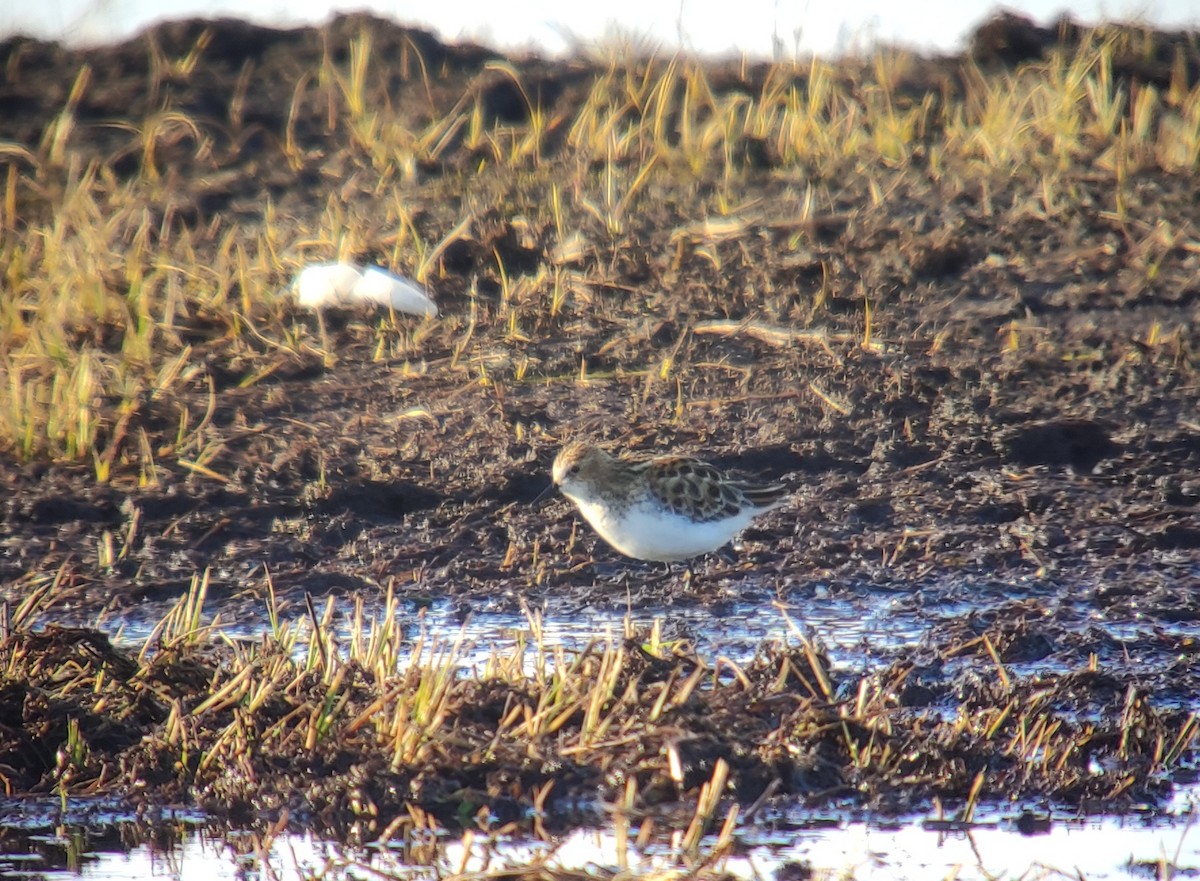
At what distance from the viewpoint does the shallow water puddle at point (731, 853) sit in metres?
4.46

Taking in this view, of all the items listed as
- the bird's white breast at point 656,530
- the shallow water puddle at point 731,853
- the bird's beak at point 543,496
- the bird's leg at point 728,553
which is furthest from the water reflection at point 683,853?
the bird's beak at point 543,496

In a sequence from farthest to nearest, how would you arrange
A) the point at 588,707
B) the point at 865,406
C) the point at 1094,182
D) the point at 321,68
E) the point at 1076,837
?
1. the point at 321,68
2. the point at 1094,182
3. the point at 865,406
4. the point at 588,707
5. the point at 1076,837

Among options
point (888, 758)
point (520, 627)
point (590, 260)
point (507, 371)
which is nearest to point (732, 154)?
point (590, 260)

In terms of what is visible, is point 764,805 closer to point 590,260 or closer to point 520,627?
point 520,627

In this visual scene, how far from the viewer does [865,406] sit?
8242mm

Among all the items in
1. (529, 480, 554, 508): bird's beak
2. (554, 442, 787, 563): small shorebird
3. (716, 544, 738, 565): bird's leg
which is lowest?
(716, 544, 738, 565): bird's leg

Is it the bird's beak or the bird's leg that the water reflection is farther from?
the bird's beak

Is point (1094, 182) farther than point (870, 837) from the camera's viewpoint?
Yes

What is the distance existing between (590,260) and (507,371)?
1.42 meters

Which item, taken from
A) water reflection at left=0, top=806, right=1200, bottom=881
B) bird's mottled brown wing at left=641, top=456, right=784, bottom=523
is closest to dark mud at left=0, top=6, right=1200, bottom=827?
water reflection at left=0, top=806, right=1200, bottom=881

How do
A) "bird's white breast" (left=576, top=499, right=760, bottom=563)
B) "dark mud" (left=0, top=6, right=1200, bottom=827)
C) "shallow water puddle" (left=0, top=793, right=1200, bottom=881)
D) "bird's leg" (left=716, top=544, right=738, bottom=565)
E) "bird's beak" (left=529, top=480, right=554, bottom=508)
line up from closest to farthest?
"shallow water puddle" (left=0, top=793, right=1200, bottom=881) < "dark mud" (left=0, top=6, right=1200, bottom=827) < "bird's white breast" (left=576, top=499, right=760, bottom=563) < "bird's leg" (left=716, top=544, right=738, bottom=565) < "bird's beak" (left=529, top=480, right=554, bottom=508)

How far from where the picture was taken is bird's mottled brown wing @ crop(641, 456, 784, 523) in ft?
22.5

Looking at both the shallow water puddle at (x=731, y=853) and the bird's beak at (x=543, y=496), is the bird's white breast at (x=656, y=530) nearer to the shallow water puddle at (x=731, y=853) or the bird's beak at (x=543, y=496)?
the bird's beak at (x=543, y=496)

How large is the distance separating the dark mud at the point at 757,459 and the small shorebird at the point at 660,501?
260 millimetres
